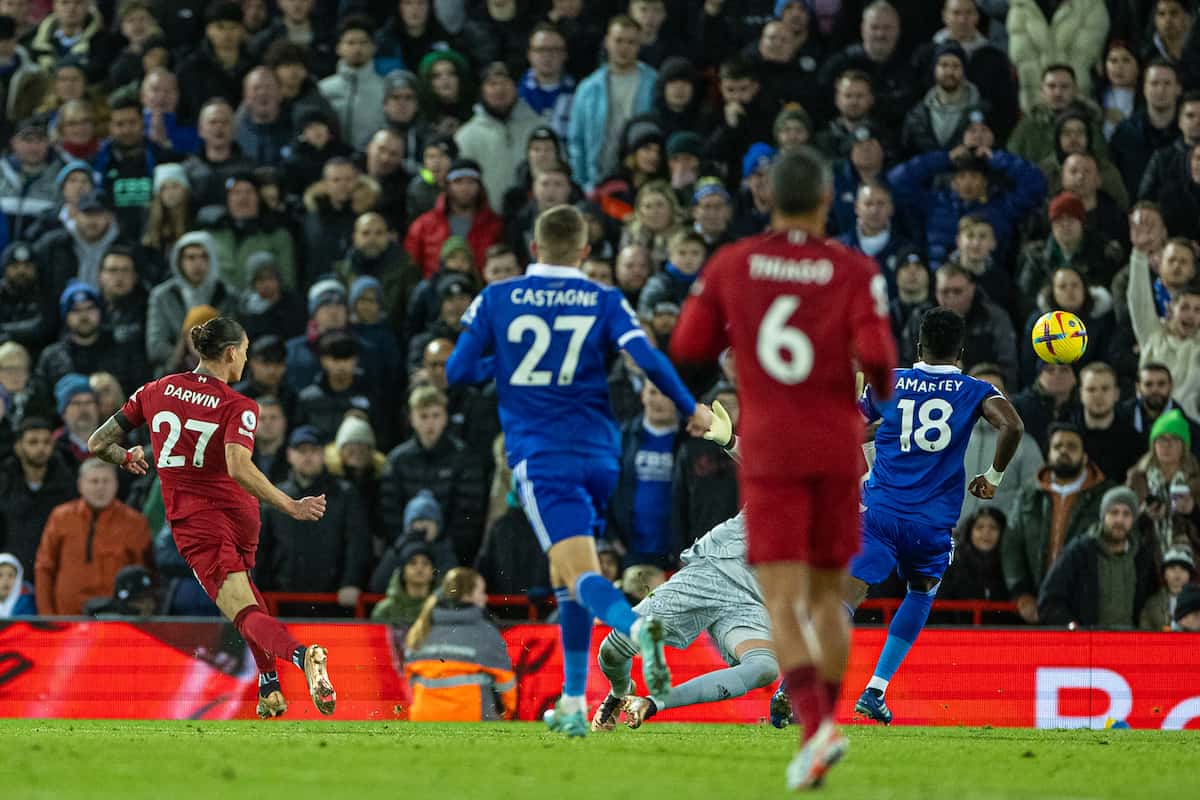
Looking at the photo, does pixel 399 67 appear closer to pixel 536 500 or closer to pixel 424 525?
pixel 424 525

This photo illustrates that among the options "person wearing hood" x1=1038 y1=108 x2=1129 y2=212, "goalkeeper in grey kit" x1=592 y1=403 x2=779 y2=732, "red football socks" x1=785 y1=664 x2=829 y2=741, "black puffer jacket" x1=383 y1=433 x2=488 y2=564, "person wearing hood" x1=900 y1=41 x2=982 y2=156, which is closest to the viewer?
"red football socks" x1=785 y1=664 x2=829 y2=741

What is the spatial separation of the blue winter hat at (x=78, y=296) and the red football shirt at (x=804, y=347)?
10.9 m

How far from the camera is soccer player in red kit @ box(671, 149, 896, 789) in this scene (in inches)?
319

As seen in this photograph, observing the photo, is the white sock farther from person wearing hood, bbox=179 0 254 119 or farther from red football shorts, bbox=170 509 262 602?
person wearing hood, bbox=179 0 254 119

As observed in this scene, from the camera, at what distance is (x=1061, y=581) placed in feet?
49.8

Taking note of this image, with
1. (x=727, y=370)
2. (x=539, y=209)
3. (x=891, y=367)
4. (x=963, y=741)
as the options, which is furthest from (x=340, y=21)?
(x=891, y=367)

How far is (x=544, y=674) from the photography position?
14555mm

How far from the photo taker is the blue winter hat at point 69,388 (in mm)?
17188

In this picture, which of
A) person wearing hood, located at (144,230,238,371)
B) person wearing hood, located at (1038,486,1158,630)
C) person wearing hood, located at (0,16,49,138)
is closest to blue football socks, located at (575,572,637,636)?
person wearing hood, located at (1038,486,1158,630)

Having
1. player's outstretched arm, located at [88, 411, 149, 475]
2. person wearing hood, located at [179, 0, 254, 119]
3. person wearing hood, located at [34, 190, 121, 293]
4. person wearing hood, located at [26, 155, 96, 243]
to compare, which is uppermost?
person wearing hood, located at [179, 0, 254, 119]

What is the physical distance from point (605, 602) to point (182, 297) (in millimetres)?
9603

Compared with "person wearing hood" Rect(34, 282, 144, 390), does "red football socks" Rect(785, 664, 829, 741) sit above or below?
below

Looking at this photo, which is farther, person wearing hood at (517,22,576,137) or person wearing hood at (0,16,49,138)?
person wearing hood at (0,16,49,138)

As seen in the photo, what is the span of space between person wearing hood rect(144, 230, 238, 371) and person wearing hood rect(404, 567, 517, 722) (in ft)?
15.8
